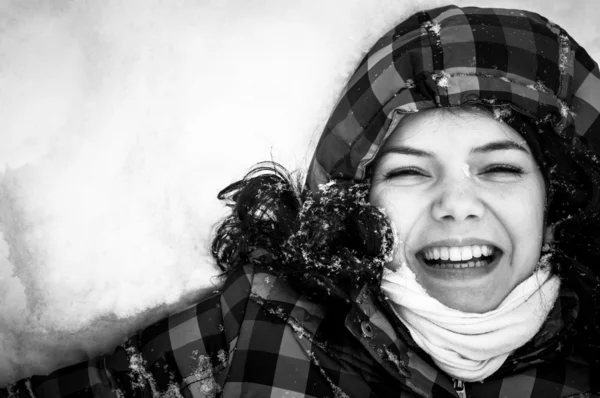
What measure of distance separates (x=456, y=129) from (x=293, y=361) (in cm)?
100

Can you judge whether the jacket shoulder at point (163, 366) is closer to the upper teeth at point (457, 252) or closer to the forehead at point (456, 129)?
the upper teeth at point (457, 252)

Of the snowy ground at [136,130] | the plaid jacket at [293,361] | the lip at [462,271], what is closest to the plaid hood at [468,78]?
the snowy ground at [136,130]

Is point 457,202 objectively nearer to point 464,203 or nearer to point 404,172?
point 464,203

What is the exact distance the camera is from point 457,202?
5.49 ft

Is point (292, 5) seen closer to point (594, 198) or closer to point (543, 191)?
point (543, 191)

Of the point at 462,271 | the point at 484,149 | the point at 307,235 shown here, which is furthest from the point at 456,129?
the point at 307,235

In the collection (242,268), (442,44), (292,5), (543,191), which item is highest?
(292,5)

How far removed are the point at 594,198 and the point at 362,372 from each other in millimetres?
1056

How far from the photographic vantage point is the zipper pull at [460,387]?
5.75 ft

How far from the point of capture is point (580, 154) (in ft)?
5.71

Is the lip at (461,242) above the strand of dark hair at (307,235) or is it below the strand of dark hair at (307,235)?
below

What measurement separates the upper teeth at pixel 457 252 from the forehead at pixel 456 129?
367mm

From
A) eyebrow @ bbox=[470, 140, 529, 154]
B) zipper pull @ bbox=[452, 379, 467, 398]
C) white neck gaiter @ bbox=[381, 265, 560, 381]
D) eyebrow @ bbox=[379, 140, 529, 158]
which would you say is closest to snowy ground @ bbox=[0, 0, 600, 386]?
eyebrow @ bbox=[379, 140, 529, 158]

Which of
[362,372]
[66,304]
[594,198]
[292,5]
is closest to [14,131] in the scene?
[66,304]
